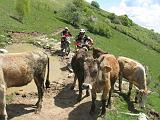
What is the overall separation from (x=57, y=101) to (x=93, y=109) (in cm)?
183

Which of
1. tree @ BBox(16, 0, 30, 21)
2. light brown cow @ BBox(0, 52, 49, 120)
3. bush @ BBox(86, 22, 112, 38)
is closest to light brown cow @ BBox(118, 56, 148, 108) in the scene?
light brown cow @ BBox(0, 52, 49, 120)

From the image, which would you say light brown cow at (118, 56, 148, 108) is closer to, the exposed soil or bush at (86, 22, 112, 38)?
the exposed soil

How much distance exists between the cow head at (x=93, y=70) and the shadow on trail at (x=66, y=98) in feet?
7.00

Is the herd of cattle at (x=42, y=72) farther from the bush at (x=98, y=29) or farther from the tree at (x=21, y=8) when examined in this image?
the bush at (x=98, y=29)

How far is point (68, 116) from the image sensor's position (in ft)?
57.1

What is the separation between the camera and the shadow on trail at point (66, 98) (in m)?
18.6

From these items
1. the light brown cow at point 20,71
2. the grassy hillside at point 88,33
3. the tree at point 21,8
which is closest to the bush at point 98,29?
the grassy hillside at point 88,33

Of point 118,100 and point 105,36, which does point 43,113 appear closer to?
point 118,100

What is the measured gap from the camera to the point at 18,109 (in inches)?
682

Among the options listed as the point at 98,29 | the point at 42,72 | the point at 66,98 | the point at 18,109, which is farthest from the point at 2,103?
the point at 98,29

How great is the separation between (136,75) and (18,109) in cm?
658

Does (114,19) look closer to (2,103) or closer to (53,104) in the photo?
(53,104)

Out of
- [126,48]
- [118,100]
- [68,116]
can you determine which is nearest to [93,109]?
[68,116]

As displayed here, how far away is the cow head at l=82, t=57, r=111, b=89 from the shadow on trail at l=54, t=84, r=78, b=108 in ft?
7.00
